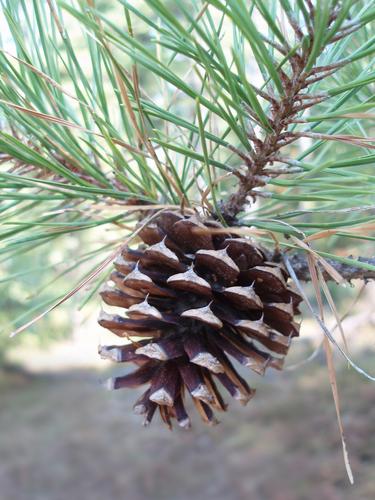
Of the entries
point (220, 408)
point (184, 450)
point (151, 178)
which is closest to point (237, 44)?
point (151, 178)

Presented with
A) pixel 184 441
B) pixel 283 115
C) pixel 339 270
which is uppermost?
pixel 283 115

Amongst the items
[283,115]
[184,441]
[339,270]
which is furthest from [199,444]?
[283,115]

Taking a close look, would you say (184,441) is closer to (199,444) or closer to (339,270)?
(199,444)

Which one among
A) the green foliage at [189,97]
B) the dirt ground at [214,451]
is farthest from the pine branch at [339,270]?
the dirt ground at [214,451]

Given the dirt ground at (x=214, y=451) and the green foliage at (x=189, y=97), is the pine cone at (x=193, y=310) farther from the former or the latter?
the dirt ground at (x=214, y=451)

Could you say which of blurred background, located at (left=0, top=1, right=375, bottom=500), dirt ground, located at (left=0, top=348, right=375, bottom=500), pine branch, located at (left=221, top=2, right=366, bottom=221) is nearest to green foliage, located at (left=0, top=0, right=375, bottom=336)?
pine branch, located at (left=221, top=2, right=366, bottom=221)

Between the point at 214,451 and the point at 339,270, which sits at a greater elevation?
the point at 339,270
